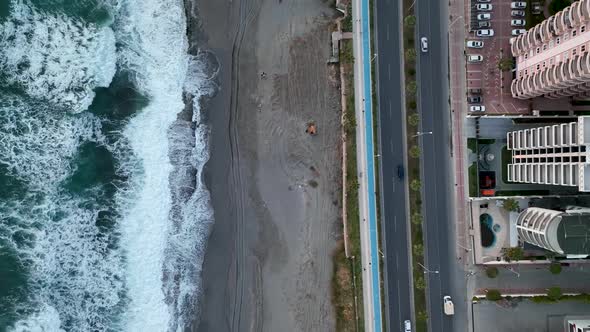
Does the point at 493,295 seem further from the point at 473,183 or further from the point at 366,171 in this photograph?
the point at 366,171

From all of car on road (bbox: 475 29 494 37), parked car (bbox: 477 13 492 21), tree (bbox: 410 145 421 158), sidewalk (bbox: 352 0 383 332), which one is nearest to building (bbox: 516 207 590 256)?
tree (bbox: 410 145 421 158)

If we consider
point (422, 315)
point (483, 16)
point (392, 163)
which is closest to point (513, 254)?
point (422, 315)

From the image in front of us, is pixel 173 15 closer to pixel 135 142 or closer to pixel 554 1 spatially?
pixel 135 142

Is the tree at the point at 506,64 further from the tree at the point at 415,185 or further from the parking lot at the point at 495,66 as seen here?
the tree at the point at 415,185

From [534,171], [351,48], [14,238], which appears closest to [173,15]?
[351,48]

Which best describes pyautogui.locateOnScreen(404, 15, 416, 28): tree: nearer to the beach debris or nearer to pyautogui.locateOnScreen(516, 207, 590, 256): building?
the beach debris

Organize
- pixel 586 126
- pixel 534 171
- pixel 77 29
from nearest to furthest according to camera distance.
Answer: pixel 586 126 < pixel 534 171 < pixel 77 29
